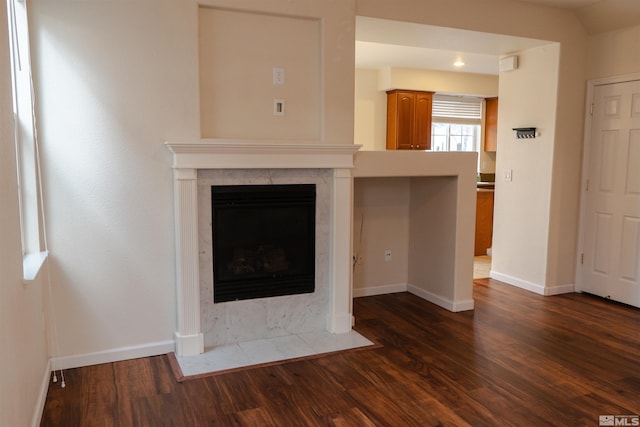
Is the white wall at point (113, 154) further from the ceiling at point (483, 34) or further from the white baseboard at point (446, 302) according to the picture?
the white baseboard at point (446, 302)

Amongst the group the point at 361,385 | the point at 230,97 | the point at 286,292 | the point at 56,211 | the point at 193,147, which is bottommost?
the point at 361,385

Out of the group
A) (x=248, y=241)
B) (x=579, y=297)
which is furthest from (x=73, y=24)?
(x=579, y=297)

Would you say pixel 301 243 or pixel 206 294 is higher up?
pixel 301 243

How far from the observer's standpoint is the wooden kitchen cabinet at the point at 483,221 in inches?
253

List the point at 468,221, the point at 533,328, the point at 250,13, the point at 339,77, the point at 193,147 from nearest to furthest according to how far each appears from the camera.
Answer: the point at 193,147 → the point at 250,13 → the point at 339,77 → the point at 533,328 → the point at 468,221

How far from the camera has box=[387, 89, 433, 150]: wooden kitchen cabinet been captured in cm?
666

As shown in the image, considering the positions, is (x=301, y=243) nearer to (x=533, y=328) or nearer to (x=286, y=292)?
(x=286, y=292)

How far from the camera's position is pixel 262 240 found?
3402 mm

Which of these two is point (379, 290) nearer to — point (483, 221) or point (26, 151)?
point (483, 221)

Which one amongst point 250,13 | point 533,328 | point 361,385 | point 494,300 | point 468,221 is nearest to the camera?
point 361,385

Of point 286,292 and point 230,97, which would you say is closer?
point 230,97

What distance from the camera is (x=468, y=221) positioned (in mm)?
4043

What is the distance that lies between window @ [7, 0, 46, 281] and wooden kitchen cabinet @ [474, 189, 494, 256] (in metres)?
5.12

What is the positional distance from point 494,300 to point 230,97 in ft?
9.47
